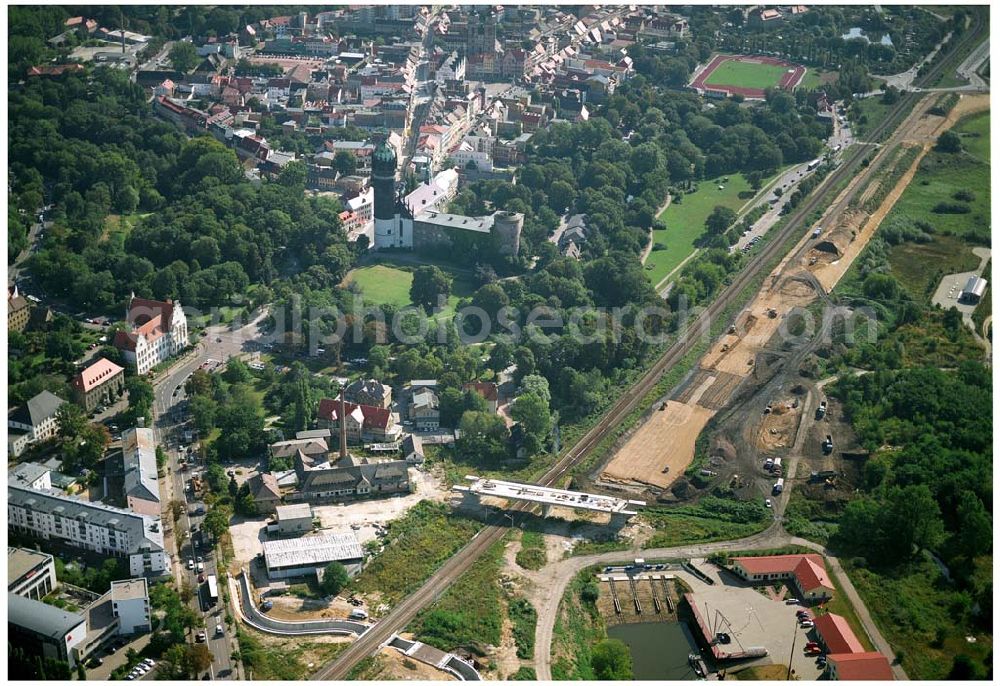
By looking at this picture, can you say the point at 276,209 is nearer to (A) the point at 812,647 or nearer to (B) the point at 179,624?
(B) the point at 179,624

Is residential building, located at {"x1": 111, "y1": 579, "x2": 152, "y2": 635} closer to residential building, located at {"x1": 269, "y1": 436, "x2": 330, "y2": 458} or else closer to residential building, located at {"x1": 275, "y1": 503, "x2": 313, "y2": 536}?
residential building, located at {"x1": 275, "y1": 503, "x2": 313, "y2": 536}

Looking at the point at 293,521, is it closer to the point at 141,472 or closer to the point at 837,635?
the point at 141,472

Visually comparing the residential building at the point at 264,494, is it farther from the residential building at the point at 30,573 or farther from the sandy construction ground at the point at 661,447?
the sandy construction ground at the point at 661,447

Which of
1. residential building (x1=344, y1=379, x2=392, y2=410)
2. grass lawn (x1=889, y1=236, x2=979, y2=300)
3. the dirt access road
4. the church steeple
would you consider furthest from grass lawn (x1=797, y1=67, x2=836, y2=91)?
the dirt access road

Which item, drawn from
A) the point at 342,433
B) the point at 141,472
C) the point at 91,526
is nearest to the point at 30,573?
the point at 91,526

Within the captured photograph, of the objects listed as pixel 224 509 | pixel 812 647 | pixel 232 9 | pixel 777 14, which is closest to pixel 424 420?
pixel 224 509

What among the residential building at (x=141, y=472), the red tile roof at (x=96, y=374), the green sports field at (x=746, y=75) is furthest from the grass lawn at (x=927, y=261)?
the red tile roof at (x=96, y=374)

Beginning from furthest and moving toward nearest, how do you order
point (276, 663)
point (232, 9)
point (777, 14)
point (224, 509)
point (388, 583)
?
point (777, 14), point (232, 9), point (224, 509), point (388, 583), point (276, 663)
